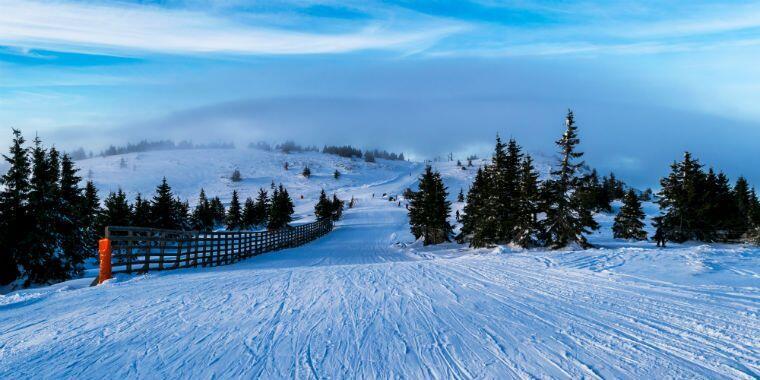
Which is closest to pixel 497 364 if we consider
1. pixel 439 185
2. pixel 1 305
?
pixel 1 305

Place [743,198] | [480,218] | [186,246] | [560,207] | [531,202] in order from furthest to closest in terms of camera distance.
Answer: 1. [743,198]
2. [480,218]
3. [531,202]
4. [560,207]
5. [186,246]

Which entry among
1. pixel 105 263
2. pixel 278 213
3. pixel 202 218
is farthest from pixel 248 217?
pixel 105 263

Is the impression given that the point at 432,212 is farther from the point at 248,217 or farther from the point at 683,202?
the point at 248,217

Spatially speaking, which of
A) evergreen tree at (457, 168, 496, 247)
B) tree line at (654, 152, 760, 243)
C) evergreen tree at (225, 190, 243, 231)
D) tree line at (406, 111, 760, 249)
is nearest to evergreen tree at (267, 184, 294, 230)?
evergreen tree at (225, 190, 243, 231)

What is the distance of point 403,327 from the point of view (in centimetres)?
518

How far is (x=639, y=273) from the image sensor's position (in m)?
8.86

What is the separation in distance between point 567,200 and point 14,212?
32.7 m

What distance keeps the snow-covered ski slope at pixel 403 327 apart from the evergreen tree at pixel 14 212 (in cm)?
1853

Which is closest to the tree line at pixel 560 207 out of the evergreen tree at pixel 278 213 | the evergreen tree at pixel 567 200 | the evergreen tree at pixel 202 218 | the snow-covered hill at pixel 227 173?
the evergreen tree at pixel 567 200

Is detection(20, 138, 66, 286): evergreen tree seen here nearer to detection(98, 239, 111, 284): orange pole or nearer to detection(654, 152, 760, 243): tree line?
detection(98, 239, 111, 284): orange pole

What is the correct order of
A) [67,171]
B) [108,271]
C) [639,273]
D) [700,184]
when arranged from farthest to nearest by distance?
Result: [67,171] → [700,184] → [108,271] → [639,273]

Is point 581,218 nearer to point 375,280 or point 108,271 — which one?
point 375,280

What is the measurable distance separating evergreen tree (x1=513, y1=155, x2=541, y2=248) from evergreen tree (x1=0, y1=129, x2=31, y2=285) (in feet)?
93.6

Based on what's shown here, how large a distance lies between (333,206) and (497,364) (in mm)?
73401
